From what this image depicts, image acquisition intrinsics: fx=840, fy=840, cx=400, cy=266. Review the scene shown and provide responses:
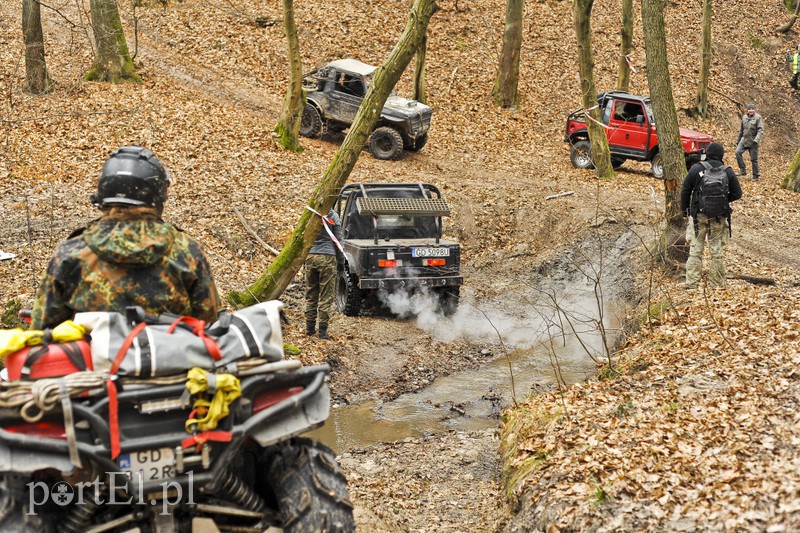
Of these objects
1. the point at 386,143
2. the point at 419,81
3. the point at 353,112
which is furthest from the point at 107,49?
the point at 419,81

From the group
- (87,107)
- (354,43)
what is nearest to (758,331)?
(87,107)

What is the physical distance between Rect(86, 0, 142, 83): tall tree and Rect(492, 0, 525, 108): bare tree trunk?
11.0 m

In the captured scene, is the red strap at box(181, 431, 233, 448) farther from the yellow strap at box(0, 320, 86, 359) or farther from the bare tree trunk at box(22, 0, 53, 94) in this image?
the bare tree trunk at box(22, 0, 53, 94)

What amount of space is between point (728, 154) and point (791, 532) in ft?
73.0

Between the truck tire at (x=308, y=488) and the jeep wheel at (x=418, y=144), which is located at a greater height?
the jeep wheel at (x=418, y=144)

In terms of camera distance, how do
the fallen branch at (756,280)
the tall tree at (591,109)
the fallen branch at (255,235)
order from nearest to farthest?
the fallen branch at (756,280), the fallen branch at (255,235), the tall tree at (591,109)

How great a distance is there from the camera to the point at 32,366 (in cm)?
368

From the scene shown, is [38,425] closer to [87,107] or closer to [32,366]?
[32,366]

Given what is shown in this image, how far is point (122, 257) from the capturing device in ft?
13.3

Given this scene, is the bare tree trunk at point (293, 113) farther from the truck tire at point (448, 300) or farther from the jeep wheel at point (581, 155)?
the truck tire at point (448, 300)

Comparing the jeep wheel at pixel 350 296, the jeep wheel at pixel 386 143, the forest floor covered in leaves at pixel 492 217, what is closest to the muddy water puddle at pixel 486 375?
the forest floor covered in leaves at pixel 492 217

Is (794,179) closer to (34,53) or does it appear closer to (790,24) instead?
(790,24)

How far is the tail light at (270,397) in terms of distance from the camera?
13.0 ft

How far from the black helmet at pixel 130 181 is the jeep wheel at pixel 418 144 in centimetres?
1734
